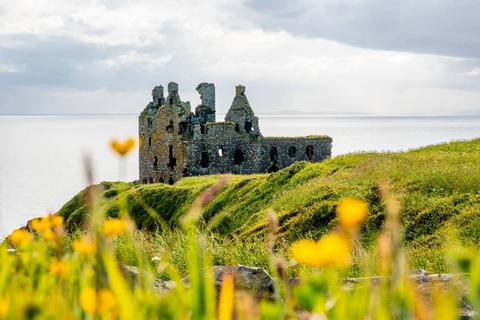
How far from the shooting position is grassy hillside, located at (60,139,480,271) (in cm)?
1619

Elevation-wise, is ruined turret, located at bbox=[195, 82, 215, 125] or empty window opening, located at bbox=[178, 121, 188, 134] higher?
ruined turret, located at bbox=[195, 82, 215, 125]

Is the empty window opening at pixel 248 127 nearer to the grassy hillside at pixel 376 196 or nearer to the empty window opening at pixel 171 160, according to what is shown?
the empty window opening at pixel 171 160

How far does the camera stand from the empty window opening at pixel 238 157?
2756 inches

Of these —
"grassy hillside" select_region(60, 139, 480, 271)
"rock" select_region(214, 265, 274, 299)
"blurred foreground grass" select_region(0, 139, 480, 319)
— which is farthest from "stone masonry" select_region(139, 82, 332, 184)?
"rock" select_region(214, 265, 274, 299)

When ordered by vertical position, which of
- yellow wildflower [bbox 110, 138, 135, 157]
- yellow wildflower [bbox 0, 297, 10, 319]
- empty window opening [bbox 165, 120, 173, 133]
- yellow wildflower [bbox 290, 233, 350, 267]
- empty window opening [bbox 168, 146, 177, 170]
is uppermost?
yellow wildflower [bbox 110, 138, 135, 157]

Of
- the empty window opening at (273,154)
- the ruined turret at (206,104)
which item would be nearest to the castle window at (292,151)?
the empty window opening at (273,154)

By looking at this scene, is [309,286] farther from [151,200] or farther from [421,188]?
[151,200]

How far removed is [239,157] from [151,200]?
28262 millimetres

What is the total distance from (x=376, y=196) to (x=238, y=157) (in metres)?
49.5

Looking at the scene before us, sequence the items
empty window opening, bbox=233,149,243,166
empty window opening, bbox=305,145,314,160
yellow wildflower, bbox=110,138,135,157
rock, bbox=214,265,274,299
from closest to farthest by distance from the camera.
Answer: yellow wildflower, bbox=110,138,135,157 → rock, bbox=214,265,274,299 → empty window opening, bbox=233,149,243,166 → empty window opening, bbox=305,145,314,160

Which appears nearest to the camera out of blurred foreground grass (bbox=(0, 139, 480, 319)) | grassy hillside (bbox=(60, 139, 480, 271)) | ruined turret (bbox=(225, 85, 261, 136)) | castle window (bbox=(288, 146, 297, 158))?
blurred foreground grass (bbox=(0, 139, 480, 319))

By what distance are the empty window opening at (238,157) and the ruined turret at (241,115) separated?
8.01 feet

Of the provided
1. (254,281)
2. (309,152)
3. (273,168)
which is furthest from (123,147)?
(309,152)

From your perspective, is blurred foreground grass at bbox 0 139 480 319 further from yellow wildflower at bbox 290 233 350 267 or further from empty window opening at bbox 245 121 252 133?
empty window opening at bbox 245 121 252 133
